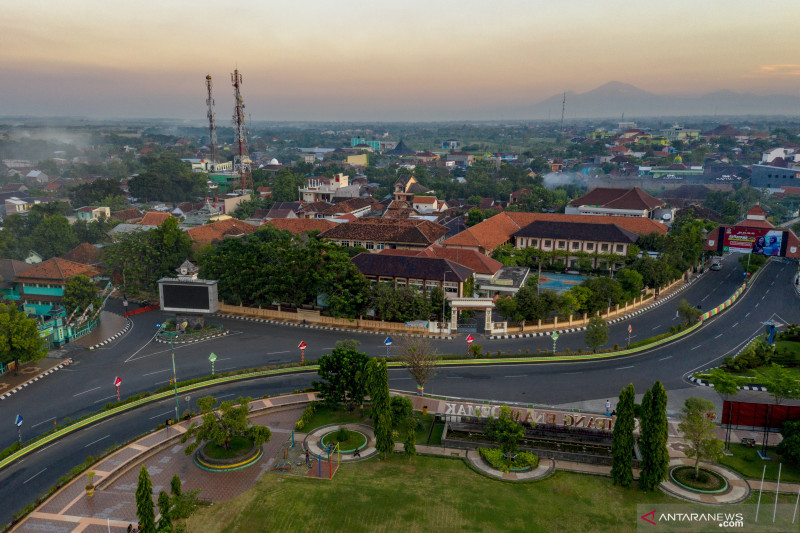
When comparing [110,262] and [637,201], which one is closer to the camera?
[110,262]

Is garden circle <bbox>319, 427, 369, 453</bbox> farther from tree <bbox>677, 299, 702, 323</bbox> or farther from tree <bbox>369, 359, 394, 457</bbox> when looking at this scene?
tree <bbox>677, 299, 702, 323</bbox>

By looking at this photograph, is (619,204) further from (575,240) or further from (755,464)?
(755,464)

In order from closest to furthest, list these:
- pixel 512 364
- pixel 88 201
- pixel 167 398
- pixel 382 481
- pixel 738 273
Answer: pixel 382 481 → pixel 167 398 → pixel 512 364 → pixel 738 273 → pixel 88 201

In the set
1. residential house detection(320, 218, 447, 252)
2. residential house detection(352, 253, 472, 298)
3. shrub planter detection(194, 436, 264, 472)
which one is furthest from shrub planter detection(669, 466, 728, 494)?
residential house detection(320, 218, 447, 252)

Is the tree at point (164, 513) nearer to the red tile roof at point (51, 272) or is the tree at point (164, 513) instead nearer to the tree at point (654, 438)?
the tree at point (654, 438)

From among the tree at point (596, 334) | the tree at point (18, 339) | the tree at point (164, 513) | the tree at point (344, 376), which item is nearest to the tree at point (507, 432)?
the tree at point (344, 376)

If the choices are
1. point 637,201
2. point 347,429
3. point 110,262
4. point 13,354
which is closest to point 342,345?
point 347,429

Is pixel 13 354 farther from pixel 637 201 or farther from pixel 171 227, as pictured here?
pixel 637 201
